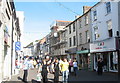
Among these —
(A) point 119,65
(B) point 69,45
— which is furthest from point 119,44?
(B) point 69,45

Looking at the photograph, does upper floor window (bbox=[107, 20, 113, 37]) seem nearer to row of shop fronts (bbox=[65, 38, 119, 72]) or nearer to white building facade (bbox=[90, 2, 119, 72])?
white building facade (bbox=[90, 2, 119, 72])

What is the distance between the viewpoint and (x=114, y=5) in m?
21.0

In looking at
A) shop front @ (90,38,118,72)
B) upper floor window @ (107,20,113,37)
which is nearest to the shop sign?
shop front @ (90,38,118,72)

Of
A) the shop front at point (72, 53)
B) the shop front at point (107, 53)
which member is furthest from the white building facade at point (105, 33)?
the shop front at point (72, 53)

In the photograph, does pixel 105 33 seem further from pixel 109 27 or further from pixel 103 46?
pixel 103 46

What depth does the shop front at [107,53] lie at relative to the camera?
2084 centimetres

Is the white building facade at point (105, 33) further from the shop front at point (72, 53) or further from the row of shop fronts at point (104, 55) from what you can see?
the shop front at point (72, 53)

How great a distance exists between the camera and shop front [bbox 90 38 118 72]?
68.4 feet

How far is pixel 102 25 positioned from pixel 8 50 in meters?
12.7

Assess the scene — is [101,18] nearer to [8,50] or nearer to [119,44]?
[119,44]

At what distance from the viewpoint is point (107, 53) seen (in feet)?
74.8

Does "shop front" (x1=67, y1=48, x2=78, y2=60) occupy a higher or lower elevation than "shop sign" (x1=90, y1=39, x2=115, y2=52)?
lower

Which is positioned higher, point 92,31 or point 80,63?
point 92,31

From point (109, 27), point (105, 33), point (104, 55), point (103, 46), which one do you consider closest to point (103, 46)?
point (103, 46)
